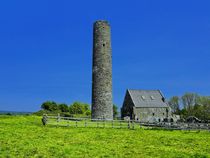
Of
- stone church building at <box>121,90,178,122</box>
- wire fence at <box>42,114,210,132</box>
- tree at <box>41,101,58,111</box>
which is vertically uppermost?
tree at <box>41,101,58,111</box>

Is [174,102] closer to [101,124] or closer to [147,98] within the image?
[147,98]

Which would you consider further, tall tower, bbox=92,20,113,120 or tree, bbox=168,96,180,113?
tree, bbox=168,96,180,113

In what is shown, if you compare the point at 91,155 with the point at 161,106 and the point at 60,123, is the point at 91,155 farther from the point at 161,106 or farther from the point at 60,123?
the point at 161,106

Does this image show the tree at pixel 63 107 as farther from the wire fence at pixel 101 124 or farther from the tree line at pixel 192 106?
the wire fence at pixel 101 124

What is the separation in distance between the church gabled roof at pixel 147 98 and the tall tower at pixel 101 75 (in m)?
12.4

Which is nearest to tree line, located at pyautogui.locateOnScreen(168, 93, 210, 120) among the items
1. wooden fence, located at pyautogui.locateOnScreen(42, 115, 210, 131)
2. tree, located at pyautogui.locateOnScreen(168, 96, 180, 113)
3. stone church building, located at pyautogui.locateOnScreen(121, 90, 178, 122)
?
tree, located at pyautogui.locateOnScreen(168, 96, 180, 113)

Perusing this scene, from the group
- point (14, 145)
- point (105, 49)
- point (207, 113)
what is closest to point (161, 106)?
point (105, 49)

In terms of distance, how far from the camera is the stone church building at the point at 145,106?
184 feet

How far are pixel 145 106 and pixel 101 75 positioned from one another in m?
14.8

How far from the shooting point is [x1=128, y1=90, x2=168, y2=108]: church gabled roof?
56.5 meters

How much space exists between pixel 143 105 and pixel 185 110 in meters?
31.1

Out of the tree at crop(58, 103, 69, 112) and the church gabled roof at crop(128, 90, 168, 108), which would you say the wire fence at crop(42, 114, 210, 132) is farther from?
the tree at crop(58, 103, 69, 112)

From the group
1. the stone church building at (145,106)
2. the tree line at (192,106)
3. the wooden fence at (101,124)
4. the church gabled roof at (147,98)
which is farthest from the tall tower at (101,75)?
the tree line at (192,106)

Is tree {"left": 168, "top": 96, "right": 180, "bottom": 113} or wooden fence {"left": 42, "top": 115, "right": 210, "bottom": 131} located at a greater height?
tree {"left": 168, "top": 96, "right": 180, "bottom": 113}
